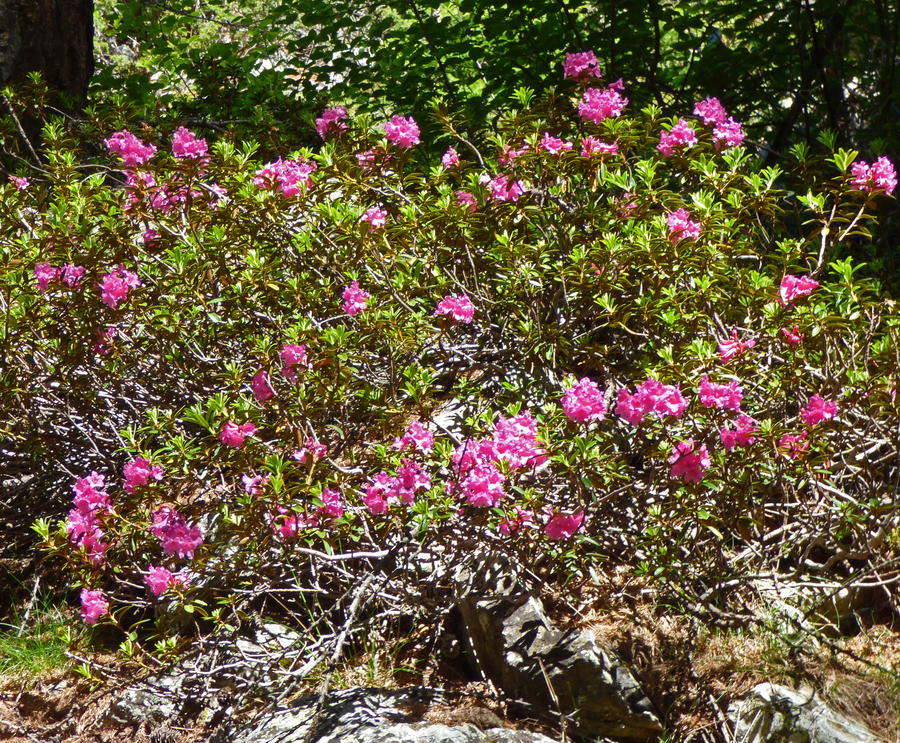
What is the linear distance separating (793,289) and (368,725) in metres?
1.92

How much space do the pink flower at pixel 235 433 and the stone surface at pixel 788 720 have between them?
5.82 feet

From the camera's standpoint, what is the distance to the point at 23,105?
13.1 feet

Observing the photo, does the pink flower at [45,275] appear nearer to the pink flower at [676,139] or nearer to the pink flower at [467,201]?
the pink flower at [467,201]

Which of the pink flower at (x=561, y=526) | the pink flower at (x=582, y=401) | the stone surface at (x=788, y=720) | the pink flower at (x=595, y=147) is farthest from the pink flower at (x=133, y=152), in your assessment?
the stone surface at (x=788, y=720)

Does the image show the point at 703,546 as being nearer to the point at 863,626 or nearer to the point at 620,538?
the point at 620,538

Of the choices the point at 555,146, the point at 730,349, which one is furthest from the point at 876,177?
the point at 555,146

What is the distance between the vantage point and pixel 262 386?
254cm

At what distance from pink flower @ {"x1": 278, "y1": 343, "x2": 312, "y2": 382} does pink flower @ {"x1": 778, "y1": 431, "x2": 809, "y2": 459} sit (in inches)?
59.8

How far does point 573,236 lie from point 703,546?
1233mm

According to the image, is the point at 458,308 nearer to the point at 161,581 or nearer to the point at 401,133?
the point at 401,133

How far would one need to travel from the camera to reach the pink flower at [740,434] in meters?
2.26

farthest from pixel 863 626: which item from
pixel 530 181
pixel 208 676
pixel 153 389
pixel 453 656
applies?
pixel 153 389

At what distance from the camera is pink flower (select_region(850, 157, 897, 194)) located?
2469mm

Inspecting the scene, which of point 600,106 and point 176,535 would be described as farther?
point 600,106
